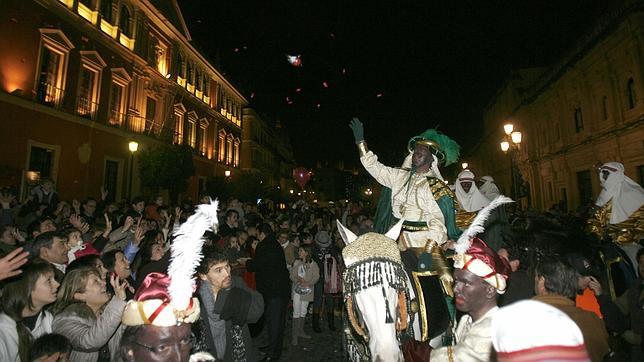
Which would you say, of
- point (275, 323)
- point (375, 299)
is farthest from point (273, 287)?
point (375, 299)

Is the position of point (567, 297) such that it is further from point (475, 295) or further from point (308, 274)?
point (308, 274)

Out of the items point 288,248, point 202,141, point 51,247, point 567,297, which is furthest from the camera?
point 202,141

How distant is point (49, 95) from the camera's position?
17000 millimetres

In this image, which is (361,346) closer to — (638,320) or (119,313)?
(119,313)

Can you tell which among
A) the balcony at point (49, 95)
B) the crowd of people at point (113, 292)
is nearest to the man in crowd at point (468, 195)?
the crowd of people at point (113, 292)

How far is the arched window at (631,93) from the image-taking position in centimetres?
1912

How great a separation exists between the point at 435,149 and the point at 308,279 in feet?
15.5

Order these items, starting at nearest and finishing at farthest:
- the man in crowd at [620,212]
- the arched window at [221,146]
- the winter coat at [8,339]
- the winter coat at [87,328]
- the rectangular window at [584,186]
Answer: the winter coat at [8,339] → the winter coat at [87,328] → the man in crowd at [620,212] → the rectangular window at [584,186] → the arched window at [221,146]

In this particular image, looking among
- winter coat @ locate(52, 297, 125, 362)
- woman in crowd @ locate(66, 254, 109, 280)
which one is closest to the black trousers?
woman in crowd @ locate(66, 254, 109, 280)

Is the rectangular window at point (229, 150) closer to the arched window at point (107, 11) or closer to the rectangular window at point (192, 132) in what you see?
the rectangular window at point (192, 132)

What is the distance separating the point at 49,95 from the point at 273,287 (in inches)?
674

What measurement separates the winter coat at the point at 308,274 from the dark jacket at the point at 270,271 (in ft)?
4.35

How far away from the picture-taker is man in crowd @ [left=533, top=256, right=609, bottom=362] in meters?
2.70

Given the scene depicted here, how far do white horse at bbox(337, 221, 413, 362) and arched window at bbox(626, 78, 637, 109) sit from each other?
23.3 meters
